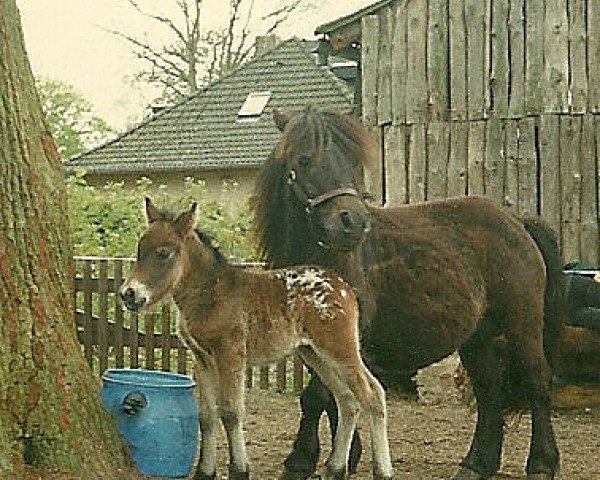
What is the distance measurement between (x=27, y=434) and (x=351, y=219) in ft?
6.31

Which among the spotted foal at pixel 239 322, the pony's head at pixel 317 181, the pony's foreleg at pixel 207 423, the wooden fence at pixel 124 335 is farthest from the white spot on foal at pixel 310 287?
the wooden fence at pixel 124 335

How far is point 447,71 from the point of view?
11.8 m

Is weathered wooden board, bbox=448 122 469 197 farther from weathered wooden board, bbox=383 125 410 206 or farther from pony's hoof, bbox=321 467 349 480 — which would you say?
pony's hoof, bbox=321 467 349 480

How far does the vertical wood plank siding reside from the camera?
1141 centimetres

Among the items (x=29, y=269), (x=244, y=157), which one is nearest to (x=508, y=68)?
(x=29, y=269)

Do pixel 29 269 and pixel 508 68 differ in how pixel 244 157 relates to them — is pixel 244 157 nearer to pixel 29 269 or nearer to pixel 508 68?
pixel 508 68

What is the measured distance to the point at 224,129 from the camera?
28531 millimetres

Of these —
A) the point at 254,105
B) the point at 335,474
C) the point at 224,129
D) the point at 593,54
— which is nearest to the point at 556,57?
the point at 593,54

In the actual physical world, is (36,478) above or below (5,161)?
below

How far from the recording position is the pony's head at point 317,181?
20.0ft

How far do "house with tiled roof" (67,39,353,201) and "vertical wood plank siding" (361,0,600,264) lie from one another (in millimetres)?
14202

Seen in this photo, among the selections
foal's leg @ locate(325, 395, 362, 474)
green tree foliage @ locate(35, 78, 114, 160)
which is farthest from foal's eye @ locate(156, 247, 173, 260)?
green tree foliage @ locate(35, 78, 114, 160)

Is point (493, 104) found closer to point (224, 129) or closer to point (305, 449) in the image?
point (305, 449)

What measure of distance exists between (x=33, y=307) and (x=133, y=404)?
3.18ft
